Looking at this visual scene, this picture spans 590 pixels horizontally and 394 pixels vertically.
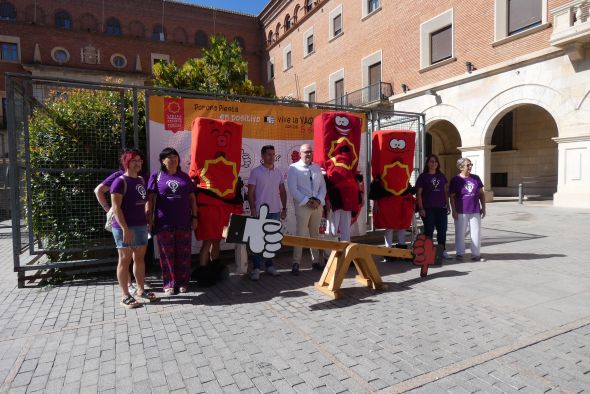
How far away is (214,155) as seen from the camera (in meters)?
5.04

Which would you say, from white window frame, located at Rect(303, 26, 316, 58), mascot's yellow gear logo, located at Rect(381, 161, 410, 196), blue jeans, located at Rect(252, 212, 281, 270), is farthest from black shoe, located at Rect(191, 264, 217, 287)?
white window frame, located at Rect(303, 26, 316, 58)

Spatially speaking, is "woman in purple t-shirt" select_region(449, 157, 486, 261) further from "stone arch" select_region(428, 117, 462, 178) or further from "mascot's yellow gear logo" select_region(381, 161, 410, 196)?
"stone arch" select_region(428, 117, 462, 178)

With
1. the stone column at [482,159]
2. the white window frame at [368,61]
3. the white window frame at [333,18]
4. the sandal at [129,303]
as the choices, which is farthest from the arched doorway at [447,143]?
the sandal at [129,303]

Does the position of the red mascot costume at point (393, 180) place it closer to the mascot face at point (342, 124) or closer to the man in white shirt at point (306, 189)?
the mascot face at point (342, 124)

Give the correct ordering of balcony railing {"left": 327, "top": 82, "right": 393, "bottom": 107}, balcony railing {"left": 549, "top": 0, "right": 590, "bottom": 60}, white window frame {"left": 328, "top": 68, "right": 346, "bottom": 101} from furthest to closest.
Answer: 1. white window frame {"left": 328, "top": 68, "right": 346, "bottom": 101}
2. balcony railing {"left": 327, "top": 82, "right": 393, "bottom": 107}
3. balcony railing {"left": 549, "top": 0, "right": 590, "bottom": 60}

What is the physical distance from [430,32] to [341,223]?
1605cm

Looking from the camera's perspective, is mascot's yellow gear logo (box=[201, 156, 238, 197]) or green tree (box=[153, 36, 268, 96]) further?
green tree (box=[153, 36, 268, 96])

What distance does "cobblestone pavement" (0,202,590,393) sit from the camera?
2.73 metres

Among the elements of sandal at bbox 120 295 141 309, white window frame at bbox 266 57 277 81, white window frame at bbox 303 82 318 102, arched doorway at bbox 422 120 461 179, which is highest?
white window frame at bbox 266 57 277 81

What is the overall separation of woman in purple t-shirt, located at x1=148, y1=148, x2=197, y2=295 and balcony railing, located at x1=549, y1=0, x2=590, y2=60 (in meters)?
13.7

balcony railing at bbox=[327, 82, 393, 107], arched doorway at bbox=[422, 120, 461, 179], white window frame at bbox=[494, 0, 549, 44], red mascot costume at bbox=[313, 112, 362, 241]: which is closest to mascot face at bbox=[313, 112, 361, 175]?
red mascot costume at bbox=[313, 112, 362, 241]

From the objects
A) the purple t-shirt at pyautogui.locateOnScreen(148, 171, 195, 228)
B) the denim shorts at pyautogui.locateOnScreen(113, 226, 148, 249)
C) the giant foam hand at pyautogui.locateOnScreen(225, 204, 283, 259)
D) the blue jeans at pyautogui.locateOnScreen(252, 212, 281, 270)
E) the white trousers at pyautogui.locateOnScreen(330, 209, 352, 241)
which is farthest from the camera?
the white trousers at pyautogui.locateOnScreen(330, 209, 352, 241)

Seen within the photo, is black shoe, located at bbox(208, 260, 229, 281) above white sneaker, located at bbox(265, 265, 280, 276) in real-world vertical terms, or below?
above

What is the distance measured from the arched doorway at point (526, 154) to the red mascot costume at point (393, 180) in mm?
13747
